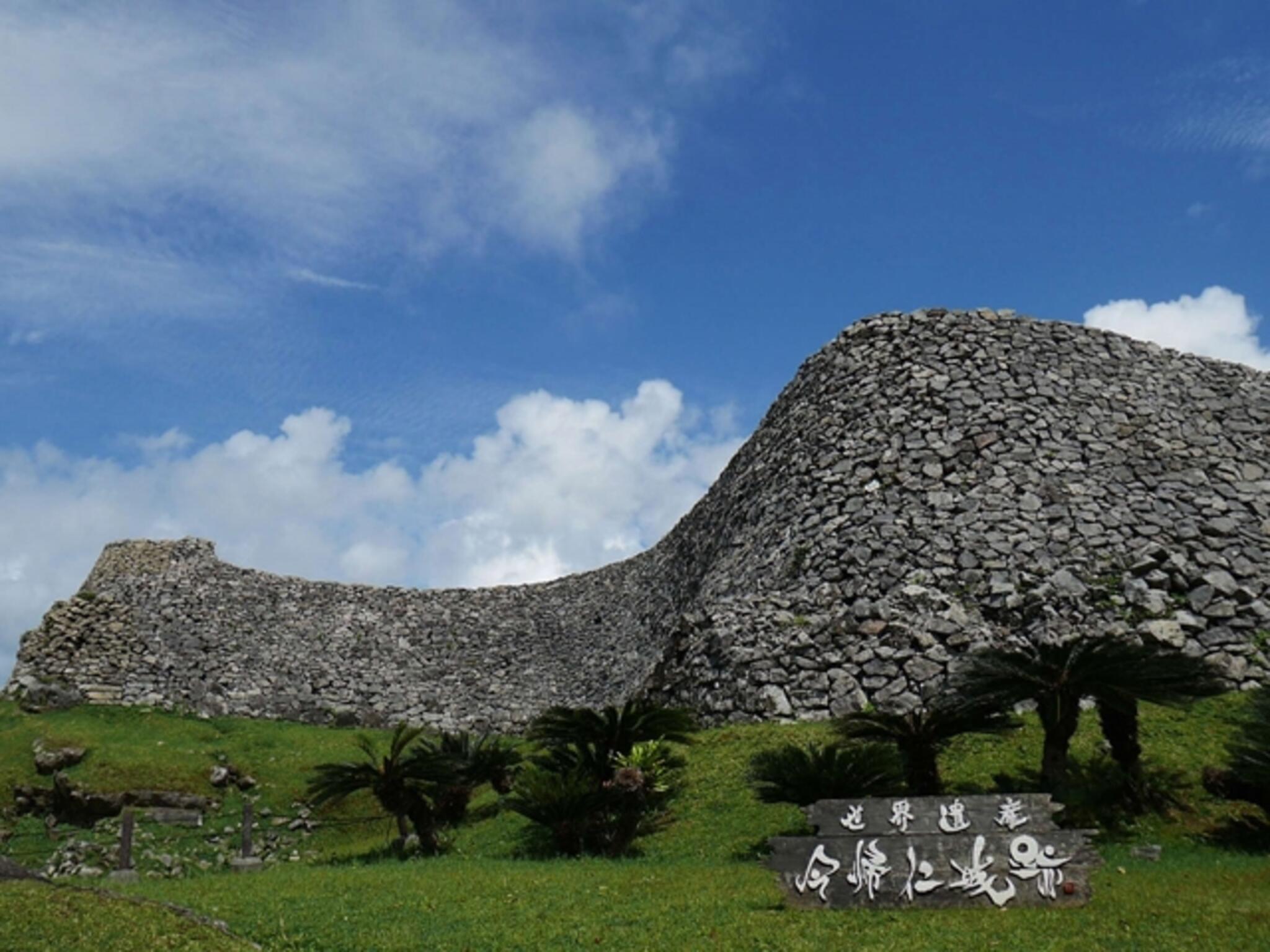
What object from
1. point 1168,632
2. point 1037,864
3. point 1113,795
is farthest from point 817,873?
point 1168,632

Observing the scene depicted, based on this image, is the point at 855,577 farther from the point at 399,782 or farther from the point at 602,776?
the point at 399,782

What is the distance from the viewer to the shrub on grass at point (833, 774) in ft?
47.0

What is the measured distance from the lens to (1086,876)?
392 inches

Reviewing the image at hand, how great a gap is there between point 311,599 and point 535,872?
3189 cm

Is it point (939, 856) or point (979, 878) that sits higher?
point (939, 856)

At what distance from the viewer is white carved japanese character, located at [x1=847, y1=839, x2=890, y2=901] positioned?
1027 centimetres

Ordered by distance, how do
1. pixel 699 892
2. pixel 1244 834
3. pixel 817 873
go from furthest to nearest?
1. pixel 1244 834
2. pixel 699 892
3. pixel 817 873

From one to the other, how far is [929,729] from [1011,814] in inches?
187

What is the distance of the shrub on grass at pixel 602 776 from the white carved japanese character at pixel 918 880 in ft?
20.2

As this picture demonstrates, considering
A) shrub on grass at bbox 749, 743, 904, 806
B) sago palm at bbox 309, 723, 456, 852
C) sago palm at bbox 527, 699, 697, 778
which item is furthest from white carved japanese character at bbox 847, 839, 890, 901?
sago palm at bbox 309, 723, 456, 852

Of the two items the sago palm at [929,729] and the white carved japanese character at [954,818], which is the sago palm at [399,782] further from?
the white carved japanese character at [954,818]

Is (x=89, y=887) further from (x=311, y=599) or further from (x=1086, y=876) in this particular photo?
(x=311, y=599)

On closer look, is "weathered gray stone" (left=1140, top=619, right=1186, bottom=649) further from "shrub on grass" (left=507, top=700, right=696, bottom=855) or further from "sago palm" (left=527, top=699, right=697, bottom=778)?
"sago palm" (left=527, top=699, right=697, bottom=778)

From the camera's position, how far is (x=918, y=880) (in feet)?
33.5
